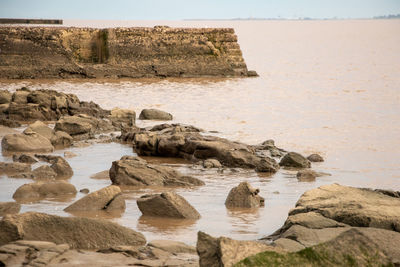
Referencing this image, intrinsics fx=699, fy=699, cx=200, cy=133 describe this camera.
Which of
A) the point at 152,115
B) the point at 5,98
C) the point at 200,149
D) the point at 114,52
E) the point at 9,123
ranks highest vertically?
the point at 114,52

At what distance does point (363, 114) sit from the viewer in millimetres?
23609

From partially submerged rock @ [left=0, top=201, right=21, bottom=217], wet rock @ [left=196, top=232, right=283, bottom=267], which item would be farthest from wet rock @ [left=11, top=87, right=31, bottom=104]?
wet rock @ [left=196, top=232, right=283, bottom=267]

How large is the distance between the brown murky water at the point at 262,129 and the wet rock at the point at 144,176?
307 millimetres

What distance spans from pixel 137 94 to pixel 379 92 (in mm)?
11711

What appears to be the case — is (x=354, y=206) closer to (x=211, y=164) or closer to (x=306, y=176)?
(x=306, y=176)

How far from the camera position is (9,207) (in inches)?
350

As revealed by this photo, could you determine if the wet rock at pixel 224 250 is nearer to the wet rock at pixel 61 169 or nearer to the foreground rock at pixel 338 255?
the foreground rock at pixel 338 255

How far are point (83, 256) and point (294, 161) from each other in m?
7.18

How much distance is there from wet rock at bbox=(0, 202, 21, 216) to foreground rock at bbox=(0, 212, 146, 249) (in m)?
1.49

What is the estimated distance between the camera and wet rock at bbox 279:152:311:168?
13.1 m

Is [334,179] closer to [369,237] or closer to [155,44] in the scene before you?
[369,237]

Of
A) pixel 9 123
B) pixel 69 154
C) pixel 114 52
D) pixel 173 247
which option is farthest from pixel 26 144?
pixel 114 52

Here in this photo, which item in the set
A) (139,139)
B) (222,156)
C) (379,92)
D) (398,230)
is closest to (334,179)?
(222,156)

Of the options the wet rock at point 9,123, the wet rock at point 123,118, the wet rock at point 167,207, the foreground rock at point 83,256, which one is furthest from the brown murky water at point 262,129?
the wet rock at point 9,123
